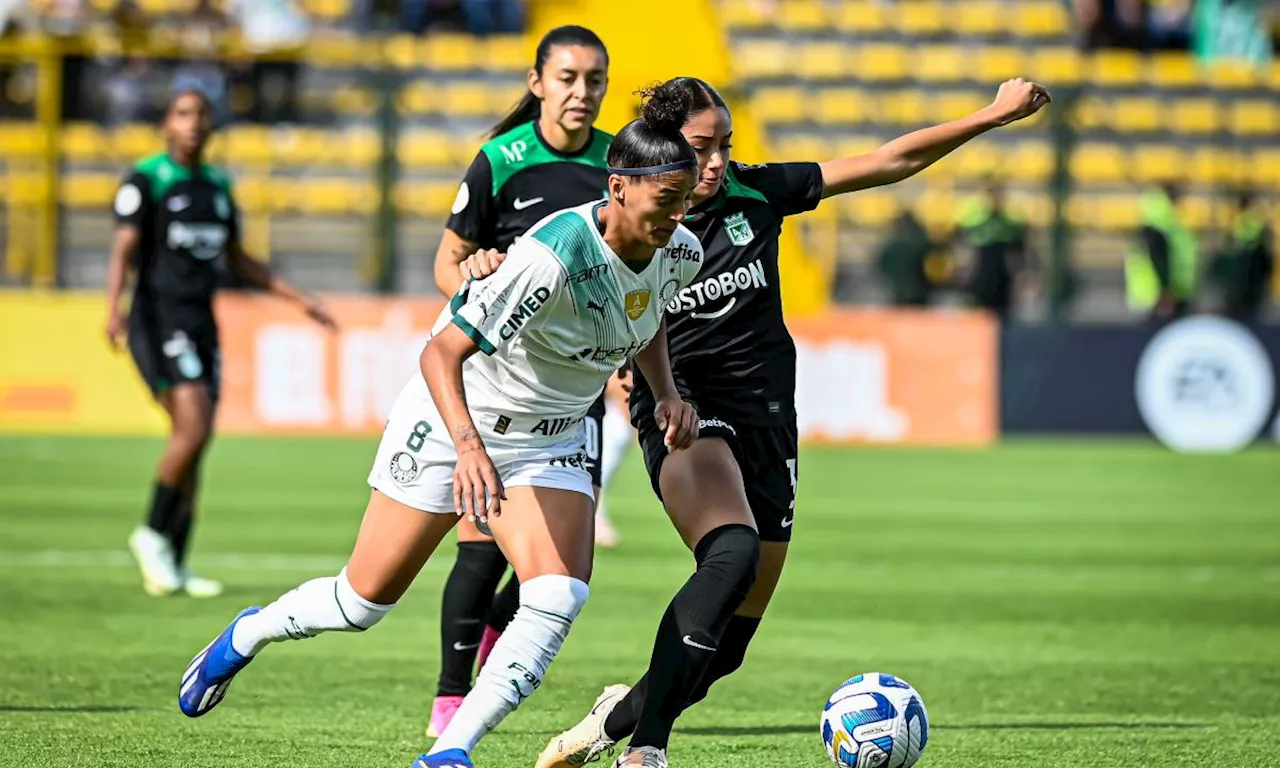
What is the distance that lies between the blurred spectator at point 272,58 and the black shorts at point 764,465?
1973 cm

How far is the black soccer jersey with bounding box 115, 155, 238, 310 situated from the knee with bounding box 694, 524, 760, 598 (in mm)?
5495

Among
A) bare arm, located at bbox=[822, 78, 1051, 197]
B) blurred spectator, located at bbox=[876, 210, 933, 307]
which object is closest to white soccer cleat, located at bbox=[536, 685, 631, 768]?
bare arm, located at bbox=[822, 78, 1051, 197]

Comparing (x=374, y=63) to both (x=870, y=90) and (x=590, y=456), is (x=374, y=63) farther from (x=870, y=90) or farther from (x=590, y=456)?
(x=590, y=456)

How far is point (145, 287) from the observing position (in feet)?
35.5

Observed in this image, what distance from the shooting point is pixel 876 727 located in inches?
243

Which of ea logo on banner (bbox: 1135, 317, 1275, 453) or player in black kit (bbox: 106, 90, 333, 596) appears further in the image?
ea logo on banner (bbox: 1135, 317, 1275, 453)

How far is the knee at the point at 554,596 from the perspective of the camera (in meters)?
5.58

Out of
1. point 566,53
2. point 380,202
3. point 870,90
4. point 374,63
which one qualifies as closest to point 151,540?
point 566,53

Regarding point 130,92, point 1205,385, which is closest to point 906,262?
point 1205,385

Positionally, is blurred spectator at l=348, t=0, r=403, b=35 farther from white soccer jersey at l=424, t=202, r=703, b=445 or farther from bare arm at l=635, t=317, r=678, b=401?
white soccer jersey at l=424, t=202, r=703, b=445

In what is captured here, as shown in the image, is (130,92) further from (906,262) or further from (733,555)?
(733,555)

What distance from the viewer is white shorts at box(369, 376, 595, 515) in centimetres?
583

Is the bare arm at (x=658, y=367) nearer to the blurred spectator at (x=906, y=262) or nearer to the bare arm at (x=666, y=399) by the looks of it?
the bare arm at (x=666, y=399)

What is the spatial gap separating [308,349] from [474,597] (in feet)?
44.6
